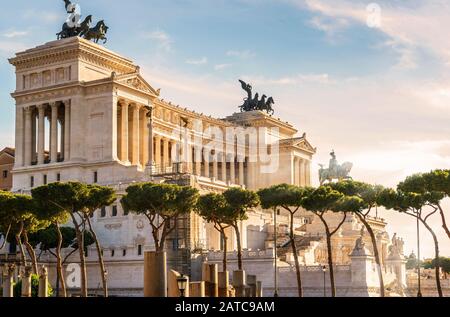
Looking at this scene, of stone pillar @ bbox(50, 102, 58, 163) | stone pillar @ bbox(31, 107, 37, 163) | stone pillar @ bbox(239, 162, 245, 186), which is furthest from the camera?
stone pillar @ bbox(239, 162, 245, 186)

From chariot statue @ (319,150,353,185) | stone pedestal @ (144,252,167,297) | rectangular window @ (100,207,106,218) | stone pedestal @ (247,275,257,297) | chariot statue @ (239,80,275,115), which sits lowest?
stone pedestal @ (247,275,257,297)

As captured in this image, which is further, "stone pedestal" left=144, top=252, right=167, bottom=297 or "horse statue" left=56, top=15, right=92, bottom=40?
"horse statue" left=56, top=15, right=92, bottom=40

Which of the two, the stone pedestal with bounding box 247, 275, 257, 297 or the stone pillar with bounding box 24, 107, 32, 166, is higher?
the stone pillar with bounding box 24, 107, 32, 166

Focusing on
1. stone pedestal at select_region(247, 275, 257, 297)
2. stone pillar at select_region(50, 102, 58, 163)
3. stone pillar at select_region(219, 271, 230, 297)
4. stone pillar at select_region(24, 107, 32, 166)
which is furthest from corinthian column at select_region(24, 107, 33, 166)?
stone pillar at select_region(219, 271, 230, 297)

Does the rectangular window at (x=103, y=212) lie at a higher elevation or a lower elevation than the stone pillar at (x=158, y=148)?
lower

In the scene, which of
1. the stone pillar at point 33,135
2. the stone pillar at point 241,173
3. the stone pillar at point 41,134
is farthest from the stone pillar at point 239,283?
the stone pillar at point 241,173

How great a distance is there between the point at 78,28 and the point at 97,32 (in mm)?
2229

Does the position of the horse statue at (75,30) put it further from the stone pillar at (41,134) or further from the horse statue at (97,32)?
the stone pillar at (41,134)

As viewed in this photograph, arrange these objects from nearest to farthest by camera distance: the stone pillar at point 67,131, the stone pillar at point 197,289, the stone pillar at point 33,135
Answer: the stone pillar at point 197,289 < the stone pillar at point 67,131 < the stone pillar at point 33,135

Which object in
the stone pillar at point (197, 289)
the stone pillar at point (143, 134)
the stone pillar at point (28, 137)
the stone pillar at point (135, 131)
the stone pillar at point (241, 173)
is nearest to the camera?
the stone pillar at point (197, 289)

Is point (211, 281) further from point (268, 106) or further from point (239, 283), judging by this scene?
point (268, 106)

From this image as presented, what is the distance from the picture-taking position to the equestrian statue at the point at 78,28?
103375mm

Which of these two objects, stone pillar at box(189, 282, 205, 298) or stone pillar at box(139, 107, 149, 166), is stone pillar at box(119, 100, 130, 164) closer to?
stone pillar at box(139, 107, 149, 166)

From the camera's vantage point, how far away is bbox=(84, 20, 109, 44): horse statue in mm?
103812
